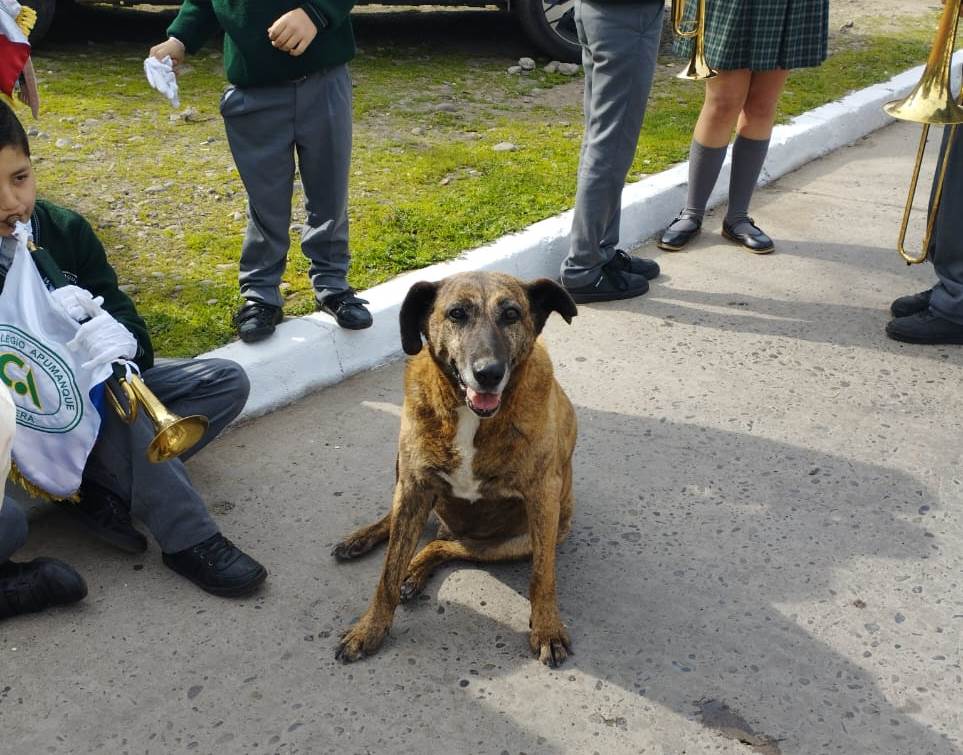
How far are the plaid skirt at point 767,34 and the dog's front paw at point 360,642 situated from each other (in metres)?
3.63

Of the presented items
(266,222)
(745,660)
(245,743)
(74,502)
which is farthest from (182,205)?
(745,660)

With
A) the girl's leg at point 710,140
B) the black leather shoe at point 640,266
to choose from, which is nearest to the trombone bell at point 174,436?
the black leather shoe at point 640,266

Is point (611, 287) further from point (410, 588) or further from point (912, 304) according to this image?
point (410, 588)

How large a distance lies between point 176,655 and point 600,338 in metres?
2.57

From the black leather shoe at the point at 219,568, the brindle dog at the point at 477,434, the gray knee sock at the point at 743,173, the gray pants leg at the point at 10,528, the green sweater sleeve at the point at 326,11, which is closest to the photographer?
the brindle dog at the point at 477,434

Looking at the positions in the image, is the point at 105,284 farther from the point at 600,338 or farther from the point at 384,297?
the point at 600,338

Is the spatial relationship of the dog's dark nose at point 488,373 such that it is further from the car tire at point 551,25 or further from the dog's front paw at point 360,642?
the car tire at point 551,25

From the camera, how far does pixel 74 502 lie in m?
3.33

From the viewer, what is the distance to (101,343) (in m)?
3.00

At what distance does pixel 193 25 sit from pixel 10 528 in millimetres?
2284

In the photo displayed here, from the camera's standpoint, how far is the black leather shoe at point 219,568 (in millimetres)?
3111

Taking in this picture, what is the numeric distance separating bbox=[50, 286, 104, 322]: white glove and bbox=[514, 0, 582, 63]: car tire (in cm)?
566

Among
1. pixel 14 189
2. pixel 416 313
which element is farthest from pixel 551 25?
pixel 14 189

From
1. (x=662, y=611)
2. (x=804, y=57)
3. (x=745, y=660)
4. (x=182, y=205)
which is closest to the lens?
(x=745, y=660)
